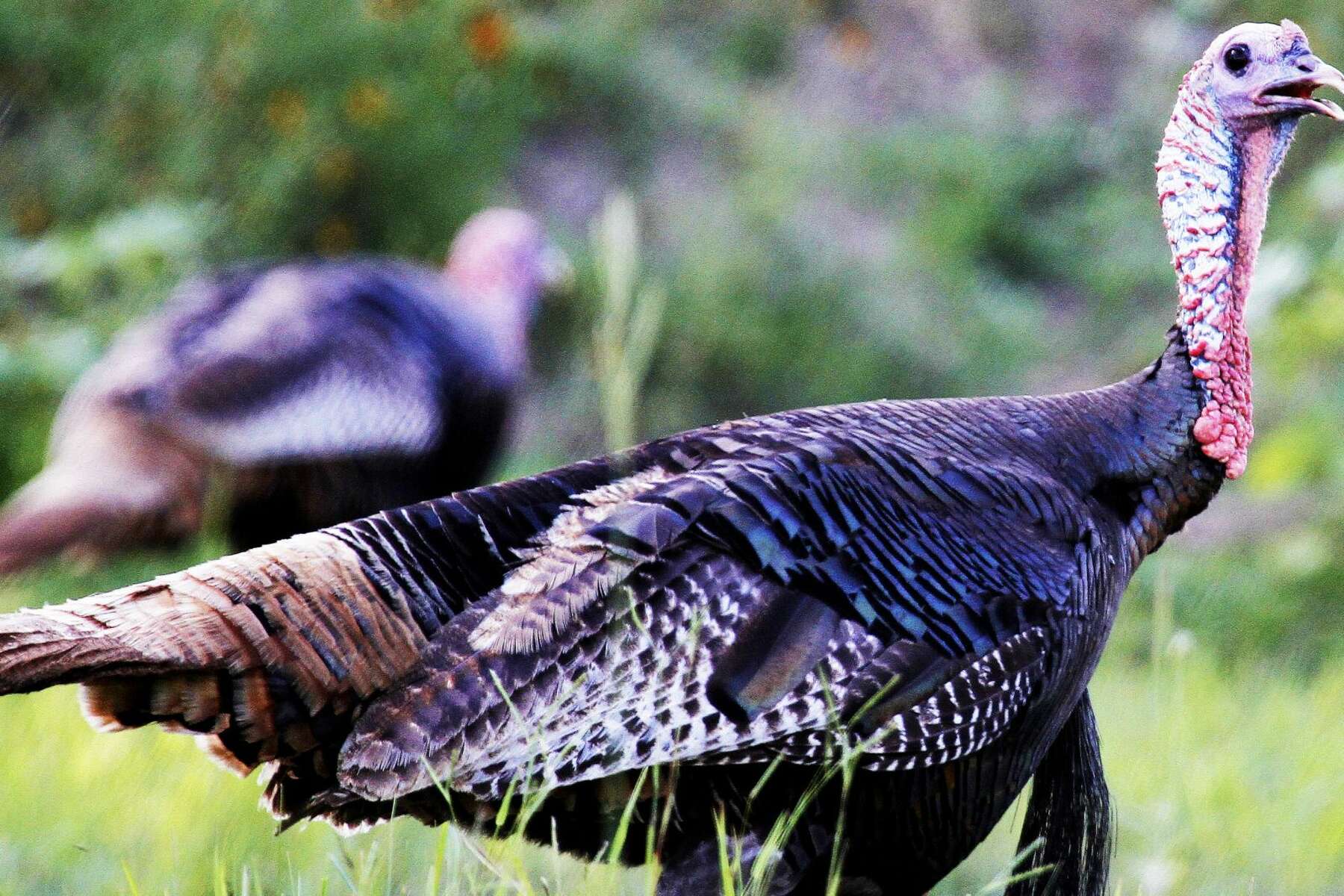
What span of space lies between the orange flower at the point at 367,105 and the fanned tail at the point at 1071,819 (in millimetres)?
5699

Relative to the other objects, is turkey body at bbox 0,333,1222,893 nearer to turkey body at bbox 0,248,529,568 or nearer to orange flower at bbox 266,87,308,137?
turkey body at bbox 0,248,529,568

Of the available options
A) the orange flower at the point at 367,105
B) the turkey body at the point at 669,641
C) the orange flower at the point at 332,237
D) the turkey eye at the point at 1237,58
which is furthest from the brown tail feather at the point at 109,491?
the turkey eye at the point at 1237,58

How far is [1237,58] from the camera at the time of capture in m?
3.71

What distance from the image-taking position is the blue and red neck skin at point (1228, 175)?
3.61m

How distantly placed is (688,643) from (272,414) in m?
3.18

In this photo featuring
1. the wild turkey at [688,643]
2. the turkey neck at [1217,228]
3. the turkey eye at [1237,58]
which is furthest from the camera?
the turkey eye at [1237,58]

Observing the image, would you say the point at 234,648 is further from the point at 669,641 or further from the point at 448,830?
the point at 669,641

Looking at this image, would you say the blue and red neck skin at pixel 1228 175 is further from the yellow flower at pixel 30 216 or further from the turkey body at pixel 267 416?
the yellow flower at pixel 30 216

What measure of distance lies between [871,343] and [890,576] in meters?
6.53

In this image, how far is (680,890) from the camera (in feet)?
9.79

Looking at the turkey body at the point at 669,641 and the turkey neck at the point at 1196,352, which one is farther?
the turkey neck at the point at 1196,352

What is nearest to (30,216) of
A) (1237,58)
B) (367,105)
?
(367,105)

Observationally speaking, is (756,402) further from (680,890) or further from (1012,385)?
(680,890)

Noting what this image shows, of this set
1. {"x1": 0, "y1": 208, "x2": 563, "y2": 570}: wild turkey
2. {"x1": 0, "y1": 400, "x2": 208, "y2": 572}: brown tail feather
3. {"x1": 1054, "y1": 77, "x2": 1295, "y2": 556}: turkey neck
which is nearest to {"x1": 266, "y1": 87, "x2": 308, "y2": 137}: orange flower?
{"x1": 0, "y1": 208, "x2": 563, "y2": 570}: wild turkey
